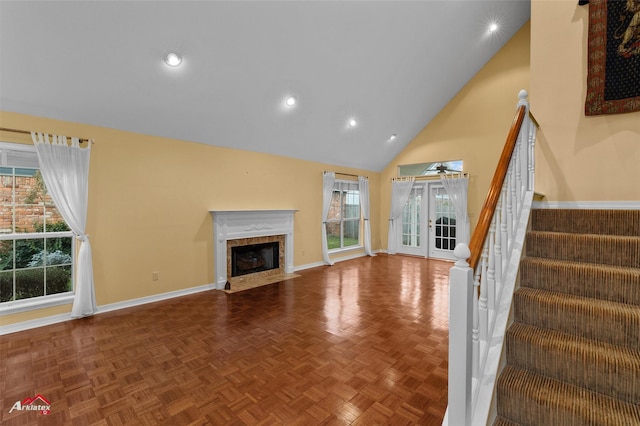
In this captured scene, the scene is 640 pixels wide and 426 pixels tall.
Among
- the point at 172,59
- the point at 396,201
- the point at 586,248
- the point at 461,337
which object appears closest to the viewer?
the point at 461,337

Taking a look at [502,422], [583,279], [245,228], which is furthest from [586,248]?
[245,228]

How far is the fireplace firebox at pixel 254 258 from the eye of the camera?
5.04m

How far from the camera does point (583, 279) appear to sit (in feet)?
5.62

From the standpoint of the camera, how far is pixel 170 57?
10.5 feet

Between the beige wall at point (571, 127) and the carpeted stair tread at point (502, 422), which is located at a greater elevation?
the beige wall at point (571, 127)

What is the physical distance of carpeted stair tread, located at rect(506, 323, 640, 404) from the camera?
129 centimetres

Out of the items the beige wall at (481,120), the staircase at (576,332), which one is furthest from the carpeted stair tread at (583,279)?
the beige wall at (481,120)

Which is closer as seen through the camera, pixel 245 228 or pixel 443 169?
pixel 245 228

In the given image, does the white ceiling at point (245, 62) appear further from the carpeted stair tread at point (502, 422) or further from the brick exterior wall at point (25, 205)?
the carpeted stair tread at point (502, 422)

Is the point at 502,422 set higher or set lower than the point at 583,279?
lower

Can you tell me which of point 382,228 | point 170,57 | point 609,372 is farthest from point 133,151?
point 382,228

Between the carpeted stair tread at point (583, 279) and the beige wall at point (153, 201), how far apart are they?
14.0 ft

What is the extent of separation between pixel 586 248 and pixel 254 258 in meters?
4.64

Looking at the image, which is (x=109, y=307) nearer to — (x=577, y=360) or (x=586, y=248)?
(x=577, y=360)
